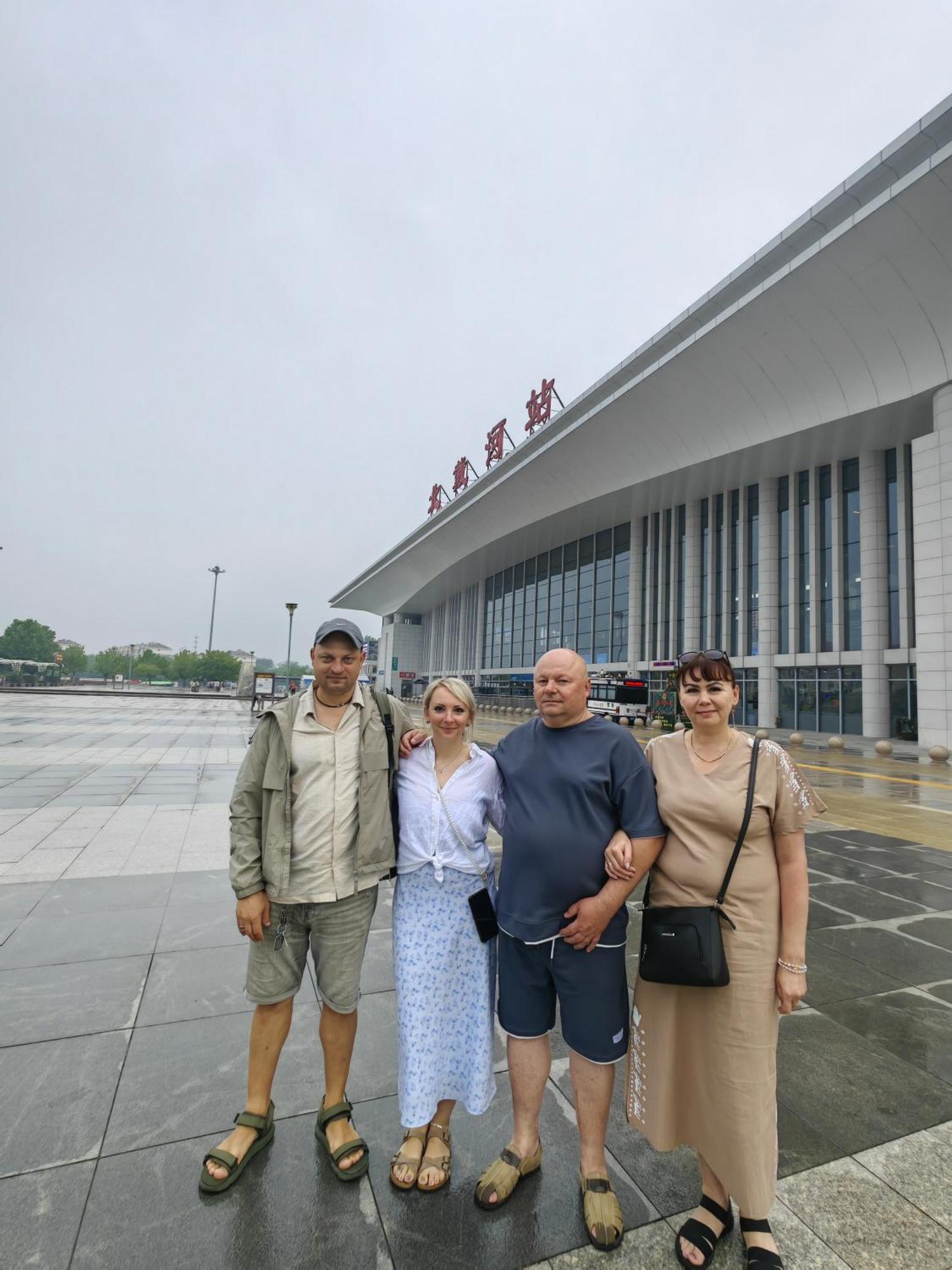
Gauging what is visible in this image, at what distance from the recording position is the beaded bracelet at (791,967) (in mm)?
1977

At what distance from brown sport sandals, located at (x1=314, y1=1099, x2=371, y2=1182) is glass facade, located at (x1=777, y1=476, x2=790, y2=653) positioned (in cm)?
3164

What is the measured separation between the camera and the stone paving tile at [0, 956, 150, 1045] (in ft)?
9.84

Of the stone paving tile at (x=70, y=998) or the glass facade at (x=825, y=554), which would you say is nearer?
the stone paving tile at (x=70, y=998)

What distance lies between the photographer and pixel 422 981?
7.73 ft

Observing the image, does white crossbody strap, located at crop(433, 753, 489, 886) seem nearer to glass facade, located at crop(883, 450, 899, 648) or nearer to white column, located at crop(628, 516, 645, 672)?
glass facade, located at crop(883, 450, 899, 648)

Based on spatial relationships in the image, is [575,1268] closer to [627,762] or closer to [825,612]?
[627,762]

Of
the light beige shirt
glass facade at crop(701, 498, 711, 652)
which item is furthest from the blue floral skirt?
glass facade at crop(701, 498, 711, 652)

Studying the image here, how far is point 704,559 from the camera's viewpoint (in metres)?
35.6

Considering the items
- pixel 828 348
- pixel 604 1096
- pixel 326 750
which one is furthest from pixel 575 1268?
pixel 828 348

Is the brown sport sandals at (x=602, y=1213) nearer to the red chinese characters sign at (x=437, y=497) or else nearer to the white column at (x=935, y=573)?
the white column at (x=935, y=573)

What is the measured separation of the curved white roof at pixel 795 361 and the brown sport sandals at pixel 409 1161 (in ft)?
77.7

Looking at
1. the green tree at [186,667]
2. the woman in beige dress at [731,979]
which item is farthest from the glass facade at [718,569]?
the green tree at [186,667]

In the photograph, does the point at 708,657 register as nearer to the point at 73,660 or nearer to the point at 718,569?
the point at 718,569

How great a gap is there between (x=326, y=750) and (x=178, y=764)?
11639 mm
